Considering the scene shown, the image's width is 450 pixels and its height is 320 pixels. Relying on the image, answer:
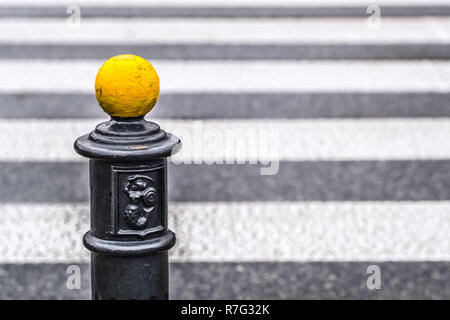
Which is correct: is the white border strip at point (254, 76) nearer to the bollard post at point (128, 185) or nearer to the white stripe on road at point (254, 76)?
the white stripe on road at point (254, 76)

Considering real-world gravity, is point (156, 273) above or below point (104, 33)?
below

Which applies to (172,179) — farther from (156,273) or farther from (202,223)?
(156,273)

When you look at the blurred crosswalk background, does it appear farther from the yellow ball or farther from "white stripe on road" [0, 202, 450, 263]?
the yellow ball

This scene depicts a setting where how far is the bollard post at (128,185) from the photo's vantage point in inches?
89.0

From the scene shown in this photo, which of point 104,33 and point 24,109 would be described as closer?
point 24,109

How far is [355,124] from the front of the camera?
4512 millimetres

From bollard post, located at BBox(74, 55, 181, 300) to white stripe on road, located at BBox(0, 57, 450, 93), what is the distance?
2.35m

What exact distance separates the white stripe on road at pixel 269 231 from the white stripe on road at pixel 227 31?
168cm

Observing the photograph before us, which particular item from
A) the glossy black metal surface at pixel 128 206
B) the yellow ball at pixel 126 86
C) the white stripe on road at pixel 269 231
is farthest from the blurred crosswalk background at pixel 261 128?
the yellow ball at pixel 126 86

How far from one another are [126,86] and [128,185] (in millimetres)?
270

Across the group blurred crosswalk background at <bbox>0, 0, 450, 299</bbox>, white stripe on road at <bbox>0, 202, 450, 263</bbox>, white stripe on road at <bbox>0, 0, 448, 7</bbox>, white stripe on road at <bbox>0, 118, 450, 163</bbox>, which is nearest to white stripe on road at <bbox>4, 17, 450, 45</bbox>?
blurred crosswalk background at <bbox>0, 0, 450, 299</bbox>

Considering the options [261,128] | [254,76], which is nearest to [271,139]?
[261,128]
